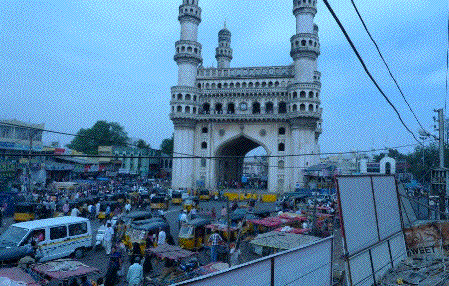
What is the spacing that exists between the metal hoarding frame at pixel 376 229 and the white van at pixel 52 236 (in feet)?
29.2

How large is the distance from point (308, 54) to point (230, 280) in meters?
37.2

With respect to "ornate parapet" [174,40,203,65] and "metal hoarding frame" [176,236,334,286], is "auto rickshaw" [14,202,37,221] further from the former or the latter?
"ornate parapet" [174,40,203,65]

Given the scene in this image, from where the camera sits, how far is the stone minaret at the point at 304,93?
37281 mm

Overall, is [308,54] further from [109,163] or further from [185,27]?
[109,163]

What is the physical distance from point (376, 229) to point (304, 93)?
31.5 m

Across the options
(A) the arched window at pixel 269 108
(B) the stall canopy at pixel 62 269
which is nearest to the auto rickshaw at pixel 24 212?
(B) the stall canopy at pixel 62 269

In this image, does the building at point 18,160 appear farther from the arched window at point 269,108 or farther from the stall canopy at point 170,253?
the arched window at point 269,108

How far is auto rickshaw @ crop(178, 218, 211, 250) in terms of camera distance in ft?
43.7

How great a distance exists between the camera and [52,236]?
11078 mm

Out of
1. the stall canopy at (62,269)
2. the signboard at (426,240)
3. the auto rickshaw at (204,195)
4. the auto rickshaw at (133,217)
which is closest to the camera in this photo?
the stall canopy at (62,269)

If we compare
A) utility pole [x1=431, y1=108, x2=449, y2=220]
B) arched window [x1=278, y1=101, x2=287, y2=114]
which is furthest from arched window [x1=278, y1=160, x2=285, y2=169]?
utility pole [x1=431, y1=108, x2=449, y2=220]

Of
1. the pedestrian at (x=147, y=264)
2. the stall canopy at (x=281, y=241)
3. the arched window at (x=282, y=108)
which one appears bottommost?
the pedestrian at (x=147, y=264)

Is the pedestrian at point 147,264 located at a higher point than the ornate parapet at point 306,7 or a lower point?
lower

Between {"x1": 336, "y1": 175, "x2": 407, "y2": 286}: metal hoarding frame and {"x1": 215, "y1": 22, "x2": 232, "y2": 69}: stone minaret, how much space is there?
4740cm
